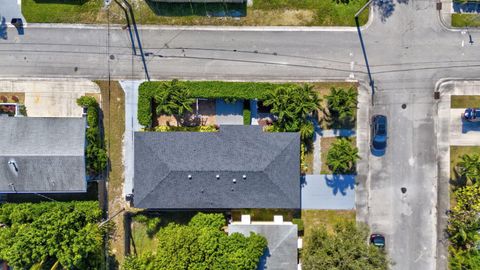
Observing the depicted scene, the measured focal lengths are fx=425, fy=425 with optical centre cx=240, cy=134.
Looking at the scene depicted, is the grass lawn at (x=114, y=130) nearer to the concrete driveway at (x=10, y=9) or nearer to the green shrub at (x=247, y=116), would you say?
the concrete driveway at (x=10, y=9)

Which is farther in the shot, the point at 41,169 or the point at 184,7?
the point at 184,7

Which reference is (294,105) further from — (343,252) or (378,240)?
(378,240)

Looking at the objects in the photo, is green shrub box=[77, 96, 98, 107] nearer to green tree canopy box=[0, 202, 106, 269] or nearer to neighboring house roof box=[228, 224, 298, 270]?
green tree canopy box=[0, 202, 106, 269]

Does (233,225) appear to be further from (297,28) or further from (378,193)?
(297,28)

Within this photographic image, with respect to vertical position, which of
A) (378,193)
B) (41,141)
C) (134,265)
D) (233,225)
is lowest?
(134,265)

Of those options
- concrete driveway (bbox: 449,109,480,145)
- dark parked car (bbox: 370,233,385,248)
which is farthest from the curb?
dark parked car (bbox: 370,233,385,248)

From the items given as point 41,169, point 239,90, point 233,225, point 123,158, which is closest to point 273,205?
point 233,225

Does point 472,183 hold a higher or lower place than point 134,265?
higher

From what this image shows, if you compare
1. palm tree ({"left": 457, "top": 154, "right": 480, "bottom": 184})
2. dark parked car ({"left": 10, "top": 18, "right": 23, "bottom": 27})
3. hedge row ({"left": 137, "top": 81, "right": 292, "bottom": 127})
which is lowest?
palm tree ({"left": 457, "top": 154, "right": 480, "bottom": 184})
